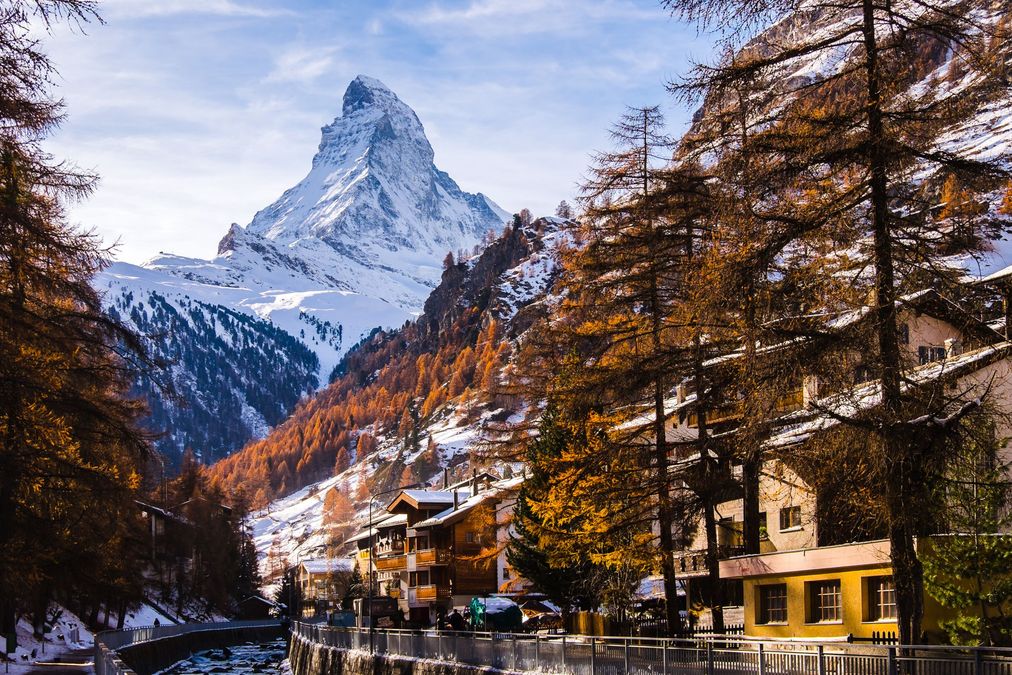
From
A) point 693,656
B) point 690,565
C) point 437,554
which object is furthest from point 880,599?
point 437,554

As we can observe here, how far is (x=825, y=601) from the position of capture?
101 feet

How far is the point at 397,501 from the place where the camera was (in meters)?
84.2

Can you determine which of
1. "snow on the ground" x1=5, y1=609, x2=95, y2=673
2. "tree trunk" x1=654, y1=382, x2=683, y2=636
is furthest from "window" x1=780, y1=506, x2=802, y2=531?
"snow on the ground" x1=5, y1=609, x2=95, y2=673

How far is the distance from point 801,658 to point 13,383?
14897mm

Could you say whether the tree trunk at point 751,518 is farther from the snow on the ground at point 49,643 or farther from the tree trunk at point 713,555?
the snow on the ground at point 49,643

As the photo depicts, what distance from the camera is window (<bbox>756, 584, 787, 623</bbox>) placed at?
32625mm

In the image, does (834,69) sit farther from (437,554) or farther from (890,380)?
(437,554)

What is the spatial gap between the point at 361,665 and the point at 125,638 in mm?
17207

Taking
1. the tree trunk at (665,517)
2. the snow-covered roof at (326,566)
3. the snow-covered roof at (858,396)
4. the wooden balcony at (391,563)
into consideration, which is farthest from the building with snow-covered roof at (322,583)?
the snow-covered roof at (858,396)

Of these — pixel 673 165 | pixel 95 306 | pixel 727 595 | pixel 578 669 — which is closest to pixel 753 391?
pixel 578 669

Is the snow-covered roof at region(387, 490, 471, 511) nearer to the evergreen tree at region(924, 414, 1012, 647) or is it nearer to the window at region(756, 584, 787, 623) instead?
the window at region(756, 584, 787, 623)

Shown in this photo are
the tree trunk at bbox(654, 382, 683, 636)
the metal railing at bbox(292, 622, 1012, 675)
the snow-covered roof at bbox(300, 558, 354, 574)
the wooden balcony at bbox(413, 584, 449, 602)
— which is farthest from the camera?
the snow-covered roof at bbox(300, 558, 354, 574)

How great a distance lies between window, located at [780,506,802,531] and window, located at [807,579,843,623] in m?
3.76

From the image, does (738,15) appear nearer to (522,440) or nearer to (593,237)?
(593,237)
